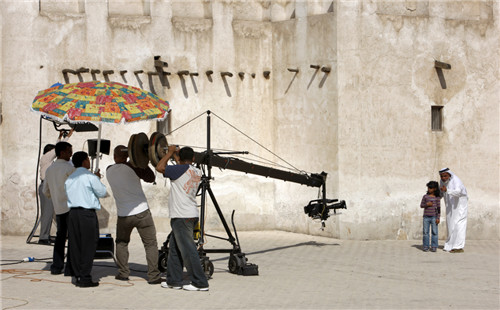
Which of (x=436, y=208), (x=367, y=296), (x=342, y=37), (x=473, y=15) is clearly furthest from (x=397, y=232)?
(x=367, y=296)

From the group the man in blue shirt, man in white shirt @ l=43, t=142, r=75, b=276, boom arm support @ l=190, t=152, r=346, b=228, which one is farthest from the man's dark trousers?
boom arm support @ l=190, t=152, r=346, b=228

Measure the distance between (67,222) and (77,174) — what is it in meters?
1.16

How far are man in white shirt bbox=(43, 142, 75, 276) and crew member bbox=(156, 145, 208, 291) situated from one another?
5.38 ft

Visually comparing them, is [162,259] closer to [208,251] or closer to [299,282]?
[208,251]

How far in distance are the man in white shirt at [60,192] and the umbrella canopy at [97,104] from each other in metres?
1.04

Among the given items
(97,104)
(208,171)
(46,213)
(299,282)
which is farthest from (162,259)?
(46,213)

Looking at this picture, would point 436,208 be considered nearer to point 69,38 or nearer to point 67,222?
point 67,222

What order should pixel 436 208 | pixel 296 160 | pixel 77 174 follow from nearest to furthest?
pixel 77 174
pixel 436 208
pixel 296 160

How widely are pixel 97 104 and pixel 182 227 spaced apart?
194cm

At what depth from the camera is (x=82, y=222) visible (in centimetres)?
971

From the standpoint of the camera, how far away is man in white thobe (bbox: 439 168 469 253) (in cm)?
1452

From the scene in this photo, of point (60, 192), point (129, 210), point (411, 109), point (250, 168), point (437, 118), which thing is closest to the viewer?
point (129, 210)

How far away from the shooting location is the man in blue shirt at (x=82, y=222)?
9.70m

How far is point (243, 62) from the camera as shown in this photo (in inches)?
680
